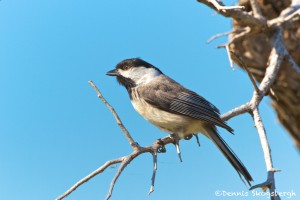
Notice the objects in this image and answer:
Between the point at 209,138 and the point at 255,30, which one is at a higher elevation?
the point at 255,30

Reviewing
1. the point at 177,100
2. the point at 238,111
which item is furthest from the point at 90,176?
the point at 177,100

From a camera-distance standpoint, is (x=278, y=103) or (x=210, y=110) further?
(x=278, y=103)

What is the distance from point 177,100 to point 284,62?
1.81 m

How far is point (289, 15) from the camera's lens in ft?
18.2

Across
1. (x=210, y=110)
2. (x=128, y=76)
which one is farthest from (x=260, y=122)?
(x=128, y=76)

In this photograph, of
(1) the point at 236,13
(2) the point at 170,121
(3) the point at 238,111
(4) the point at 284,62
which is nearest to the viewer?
(3) the point at 238,111

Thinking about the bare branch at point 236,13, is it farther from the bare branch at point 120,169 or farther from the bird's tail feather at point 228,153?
the bare branch at point 120,169

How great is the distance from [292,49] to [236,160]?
7.80 feet

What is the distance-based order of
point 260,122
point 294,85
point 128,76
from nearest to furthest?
point 260,122, point 128,76, point 294,85

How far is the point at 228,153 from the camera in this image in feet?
16.1

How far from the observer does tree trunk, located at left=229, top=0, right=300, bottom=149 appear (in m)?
6.50

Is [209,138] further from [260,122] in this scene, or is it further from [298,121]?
[298,121]

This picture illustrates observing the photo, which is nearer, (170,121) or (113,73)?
(170,121)

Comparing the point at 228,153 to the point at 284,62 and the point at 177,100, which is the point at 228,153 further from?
the point at 284,62
